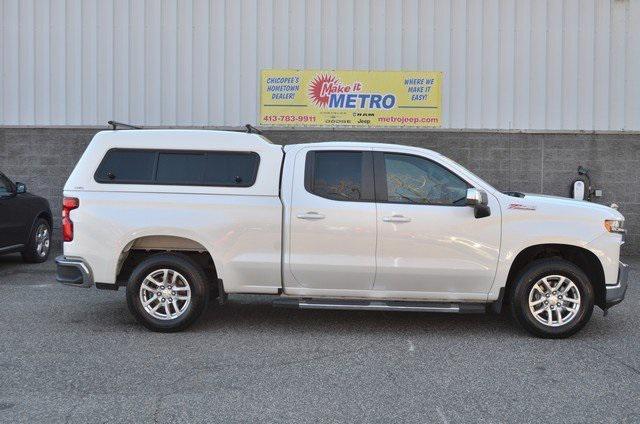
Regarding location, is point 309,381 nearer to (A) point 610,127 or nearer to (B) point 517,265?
(B) point 517,265

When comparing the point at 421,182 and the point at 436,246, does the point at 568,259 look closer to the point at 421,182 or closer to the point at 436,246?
the point at 436,246

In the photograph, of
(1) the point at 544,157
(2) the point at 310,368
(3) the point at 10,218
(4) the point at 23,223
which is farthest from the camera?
(1) the point at 544,157

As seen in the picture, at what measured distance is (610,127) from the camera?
12633 mm

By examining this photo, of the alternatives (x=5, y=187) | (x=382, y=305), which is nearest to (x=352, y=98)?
(x=5, y=187)

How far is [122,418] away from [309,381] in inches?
57.2

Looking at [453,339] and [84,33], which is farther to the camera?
[84,33]

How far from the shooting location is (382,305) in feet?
20.6

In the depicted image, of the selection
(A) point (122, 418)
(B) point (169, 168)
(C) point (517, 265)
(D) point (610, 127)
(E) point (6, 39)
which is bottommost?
(A) point (122, 418)

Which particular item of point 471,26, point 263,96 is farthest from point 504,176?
point 263,96

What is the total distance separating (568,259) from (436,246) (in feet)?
4.92

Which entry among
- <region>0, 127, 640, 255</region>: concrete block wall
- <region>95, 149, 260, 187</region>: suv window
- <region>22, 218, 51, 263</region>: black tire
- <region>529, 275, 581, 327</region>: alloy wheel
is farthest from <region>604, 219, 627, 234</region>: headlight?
<region>22, 218, 51, 263</region>: black tire

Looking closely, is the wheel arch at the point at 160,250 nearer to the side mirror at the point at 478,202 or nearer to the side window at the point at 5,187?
the side mirror at the point at 478,202

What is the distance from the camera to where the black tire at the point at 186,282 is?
6.38m

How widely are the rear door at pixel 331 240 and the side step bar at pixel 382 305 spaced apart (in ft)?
0.38
